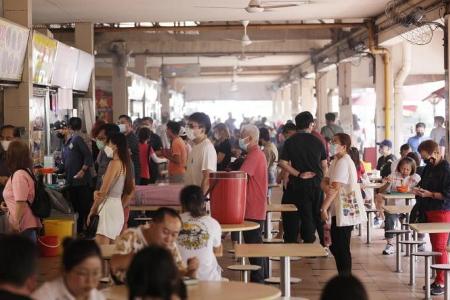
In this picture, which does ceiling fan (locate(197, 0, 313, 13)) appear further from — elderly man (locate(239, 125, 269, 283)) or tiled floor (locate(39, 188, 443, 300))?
tiled floor (locate(39, 188, 443, 300))

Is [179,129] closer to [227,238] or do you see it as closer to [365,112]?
[227,238]

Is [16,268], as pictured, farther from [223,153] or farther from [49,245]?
[223,153]

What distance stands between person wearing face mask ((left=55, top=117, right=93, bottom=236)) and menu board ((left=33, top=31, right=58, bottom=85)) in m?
0.87

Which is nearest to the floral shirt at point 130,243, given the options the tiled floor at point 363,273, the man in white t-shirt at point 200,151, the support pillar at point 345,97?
the man in white t-shirt at point 200,151

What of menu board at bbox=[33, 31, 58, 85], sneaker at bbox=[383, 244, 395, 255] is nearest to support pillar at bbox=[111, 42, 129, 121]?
menu board at bbox=[33, 31, 58, 85]

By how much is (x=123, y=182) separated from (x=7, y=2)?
4.45 m

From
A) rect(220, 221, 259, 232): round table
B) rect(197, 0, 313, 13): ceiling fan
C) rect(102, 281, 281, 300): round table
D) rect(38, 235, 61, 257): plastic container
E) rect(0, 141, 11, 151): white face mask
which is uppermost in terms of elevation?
rect(197, 0, 313, 13): ceiling fan

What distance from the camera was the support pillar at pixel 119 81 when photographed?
21766mm

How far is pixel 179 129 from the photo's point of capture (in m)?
13.3

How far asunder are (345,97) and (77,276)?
1807 cm

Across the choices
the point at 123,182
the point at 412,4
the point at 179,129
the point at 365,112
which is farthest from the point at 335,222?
the point at 365,112

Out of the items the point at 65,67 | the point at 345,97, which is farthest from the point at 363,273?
the point at 345,97

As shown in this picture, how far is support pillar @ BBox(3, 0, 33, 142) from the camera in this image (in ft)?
40.4

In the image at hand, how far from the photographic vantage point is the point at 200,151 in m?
9.49
